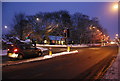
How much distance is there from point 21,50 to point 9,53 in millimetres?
1166

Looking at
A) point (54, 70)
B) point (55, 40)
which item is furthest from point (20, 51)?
point (55, 40)

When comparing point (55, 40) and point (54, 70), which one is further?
point (55, 40)

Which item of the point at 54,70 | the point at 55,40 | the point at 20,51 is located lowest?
the point at 54,70

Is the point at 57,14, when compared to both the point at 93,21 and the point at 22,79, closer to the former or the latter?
the point at 93,21

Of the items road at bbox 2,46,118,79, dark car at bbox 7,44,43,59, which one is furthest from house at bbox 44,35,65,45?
road at bbox 2,46,118,79

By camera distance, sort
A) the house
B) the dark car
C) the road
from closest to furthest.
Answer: the road < the dark car < the house

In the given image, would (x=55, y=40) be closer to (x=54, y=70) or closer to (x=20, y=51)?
(x=20, y=51)

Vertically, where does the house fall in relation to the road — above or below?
above

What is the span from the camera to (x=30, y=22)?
48438 millimetres

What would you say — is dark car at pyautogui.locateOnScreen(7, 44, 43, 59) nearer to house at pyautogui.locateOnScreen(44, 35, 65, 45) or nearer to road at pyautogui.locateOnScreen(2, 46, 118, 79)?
road at pyautogui.locateOnScreen(2, 46, 118, 79)

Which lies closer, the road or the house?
the road

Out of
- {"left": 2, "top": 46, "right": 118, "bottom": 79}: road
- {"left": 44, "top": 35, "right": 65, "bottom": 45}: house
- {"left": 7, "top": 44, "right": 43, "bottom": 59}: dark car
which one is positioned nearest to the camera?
{"left": 2, "top": 46, "right": 118, "bottom": 79}: road

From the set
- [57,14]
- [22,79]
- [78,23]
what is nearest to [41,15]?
[57,14]

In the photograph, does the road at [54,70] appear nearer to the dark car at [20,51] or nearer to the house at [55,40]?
the dark car at [20,51]
